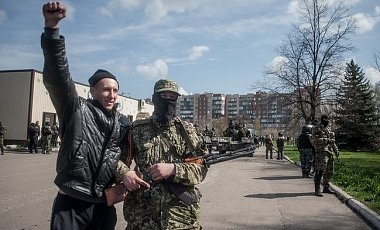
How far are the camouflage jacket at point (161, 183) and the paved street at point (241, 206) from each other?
11.6 ft

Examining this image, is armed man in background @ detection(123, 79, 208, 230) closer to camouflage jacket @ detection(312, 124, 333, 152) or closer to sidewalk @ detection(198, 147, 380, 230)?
sidewalk @ detection(198, 147, 380, 230)

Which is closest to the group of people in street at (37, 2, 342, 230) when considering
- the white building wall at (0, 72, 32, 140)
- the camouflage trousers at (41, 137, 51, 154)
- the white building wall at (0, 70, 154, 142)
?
the camouflage trousers at (41, 137, 51, 154)

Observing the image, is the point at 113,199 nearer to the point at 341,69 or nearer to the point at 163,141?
the point at 163,141

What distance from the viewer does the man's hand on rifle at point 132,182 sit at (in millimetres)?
2609

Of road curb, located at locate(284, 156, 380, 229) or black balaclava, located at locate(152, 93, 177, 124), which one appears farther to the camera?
road curb, located at locate(284, 156, 380, 229)

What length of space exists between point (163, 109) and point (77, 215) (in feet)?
3.20

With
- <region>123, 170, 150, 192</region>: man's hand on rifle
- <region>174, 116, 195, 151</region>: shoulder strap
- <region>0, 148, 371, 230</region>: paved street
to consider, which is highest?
<region>174, 116, 195, 151</region>: shoulder strap

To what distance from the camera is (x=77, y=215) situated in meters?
2.59

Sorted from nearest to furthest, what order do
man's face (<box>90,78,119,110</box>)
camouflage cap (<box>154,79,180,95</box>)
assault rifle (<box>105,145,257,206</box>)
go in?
assault rifle (<box>105,145,257,206</box>)
man's face (<box>90,78,119,110</box>)
camouflage cap (<box>154,79,180,95</box>)

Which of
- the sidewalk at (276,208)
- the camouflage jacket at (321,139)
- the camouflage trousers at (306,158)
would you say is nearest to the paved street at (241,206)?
the sidewalk at (276,208)

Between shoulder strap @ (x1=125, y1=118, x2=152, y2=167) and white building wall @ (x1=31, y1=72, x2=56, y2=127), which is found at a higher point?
white building wall @ (x1=31, y1=72, x2=56, y2=127)

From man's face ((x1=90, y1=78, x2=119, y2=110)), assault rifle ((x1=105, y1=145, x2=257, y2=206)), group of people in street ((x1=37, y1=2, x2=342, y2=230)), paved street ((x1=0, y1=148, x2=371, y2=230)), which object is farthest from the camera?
paved street ((x1=0, y1=148, x2=371, y2=230))

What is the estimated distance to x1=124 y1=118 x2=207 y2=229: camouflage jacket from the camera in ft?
8.93

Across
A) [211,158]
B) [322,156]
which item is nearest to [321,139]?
[322,156]
